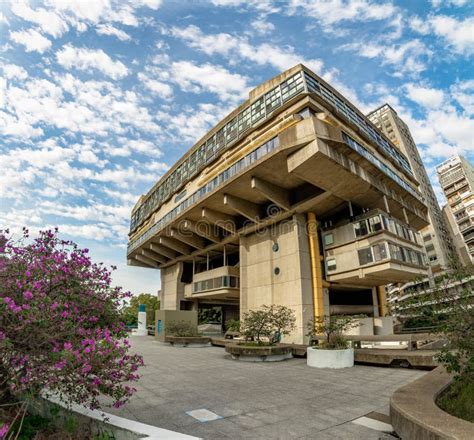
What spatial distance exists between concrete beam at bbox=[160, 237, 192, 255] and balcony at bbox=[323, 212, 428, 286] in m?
19.5

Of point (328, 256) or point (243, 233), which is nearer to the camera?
point (328, 256)

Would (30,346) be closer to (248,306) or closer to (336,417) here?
(336,417)

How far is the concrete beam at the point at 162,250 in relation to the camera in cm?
4025

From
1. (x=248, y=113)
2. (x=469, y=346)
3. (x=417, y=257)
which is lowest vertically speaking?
(x=469, y=346)

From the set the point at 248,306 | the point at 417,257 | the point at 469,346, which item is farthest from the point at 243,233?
the point at 469,346

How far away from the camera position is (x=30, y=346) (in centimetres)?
398

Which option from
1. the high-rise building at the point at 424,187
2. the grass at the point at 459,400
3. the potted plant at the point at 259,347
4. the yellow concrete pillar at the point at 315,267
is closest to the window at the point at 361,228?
the yellow concrete pillar at the point at 315,267

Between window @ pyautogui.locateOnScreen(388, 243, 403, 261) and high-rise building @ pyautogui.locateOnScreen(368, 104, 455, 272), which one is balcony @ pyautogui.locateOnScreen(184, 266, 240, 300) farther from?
high-rise building @ pyautogui.locateOnScreen(368, 104, 455, 272)

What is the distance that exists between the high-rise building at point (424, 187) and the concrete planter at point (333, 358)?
183 feet

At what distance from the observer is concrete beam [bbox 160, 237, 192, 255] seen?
37.0 meters

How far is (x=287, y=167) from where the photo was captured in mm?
21500

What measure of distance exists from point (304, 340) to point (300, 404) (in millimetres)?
15770

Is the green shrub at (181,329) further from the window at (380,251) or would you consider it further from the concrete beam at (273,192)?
the window at (380,251)

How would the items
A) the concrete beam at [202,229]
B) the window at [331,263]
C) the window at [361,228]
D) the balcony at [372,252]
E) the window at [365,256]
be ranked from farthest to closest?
the concrete beam at [202,229] → the window at [331,263] → the window at [361,228] → the window at [365,256] → the balcony at [372,252]
